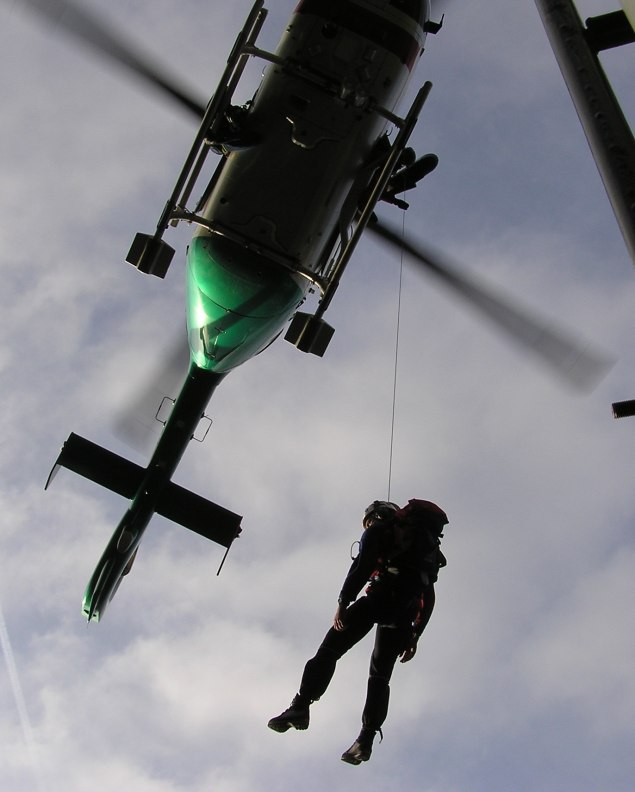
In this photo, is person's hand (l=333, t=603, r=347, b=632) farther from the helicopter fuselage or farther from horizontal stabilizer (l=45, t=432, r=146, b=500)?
horizontal stabilizer (l=45, t=432, r=146, b=500)

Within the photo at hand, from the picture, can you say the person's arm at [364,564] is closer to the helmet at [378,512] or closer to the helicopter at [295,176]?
the helmet at [378,512]

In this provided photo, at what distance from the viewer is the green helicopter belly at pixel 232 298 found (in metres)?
7.78

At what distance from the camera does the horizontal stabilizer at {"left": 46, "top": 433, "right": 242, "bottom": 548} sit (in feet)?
30.8

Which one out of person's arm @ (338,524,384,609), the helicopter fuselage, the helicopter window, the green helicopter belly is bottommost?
person's arm @ (338,524,384,609)

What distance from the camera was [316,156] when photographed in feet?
25.6

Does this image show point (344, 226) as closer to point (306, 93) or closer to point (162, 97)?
point (306, 93)

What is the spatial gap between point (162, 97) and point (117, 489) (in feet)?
13.8

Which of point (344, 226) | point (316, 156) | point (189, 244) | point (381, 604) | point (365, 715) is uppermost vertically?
point (316, 156)

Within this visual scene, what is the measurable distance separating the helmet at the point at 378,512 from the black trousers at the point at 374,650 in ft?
2.00

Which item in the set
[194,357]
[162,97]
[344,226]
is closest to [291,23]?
[162,97]

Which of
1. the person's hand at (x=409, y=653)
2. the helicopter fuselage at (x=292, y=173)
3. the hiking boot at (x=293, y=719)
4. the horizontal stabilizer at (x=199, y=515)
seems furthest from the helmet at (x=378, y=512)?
the horizontal stabilizer at (x=199, y=515)

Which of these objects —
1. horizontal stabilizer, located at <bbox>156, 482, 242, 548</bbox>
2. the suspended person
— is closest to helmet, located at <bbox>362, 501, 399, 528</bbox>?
the suspended person

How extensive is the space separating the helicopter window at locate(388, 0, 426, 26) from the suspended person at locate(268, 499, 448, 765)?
4995mm

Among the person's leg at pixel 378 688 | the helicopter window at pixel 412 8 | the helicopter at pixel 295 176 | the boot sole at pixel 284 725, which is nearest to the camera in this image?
the boot sole at pixel 284 725
